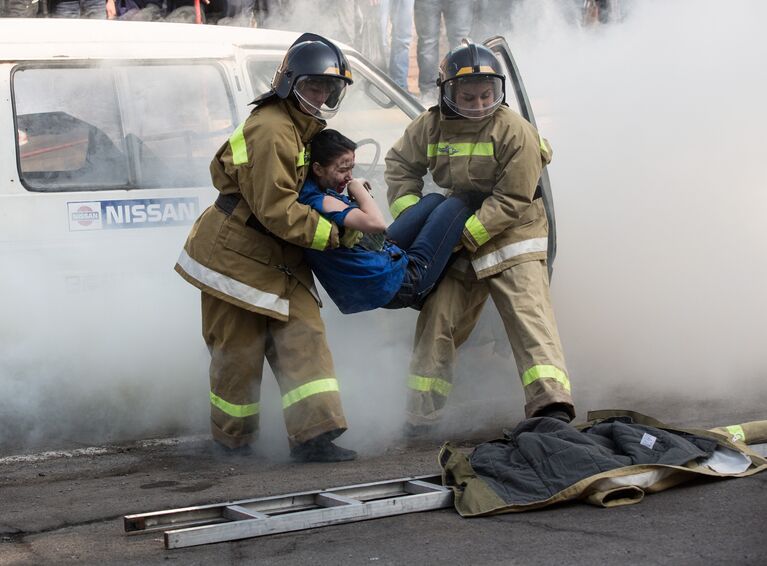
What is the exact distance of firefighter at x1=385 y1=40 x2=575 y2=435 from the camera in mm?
5629

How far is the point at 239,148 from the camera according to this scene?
16.6ft

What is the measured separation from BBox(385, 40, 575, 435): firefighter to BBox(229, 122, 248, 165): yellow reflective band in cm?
113

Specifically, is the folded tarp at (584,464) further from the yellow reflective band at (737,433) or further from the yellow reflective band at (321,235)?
the yellow reflective band at (321,235)

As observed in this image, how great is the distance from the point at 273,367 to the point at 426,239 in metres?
0.90

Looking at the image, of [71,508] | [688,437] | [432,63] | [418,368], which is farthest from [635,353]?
[71,508]

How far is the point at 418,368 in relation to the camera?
5848mm

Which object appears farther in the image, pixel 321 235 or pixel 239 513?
pixel 321 235

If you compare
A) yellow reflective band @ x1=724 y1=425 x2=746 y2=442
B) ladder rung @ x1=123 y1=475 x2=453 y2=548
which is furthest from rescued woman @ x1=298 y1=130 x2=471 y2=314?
yellow reflective band @ x1=724 y1=425 x2=746 y2=442

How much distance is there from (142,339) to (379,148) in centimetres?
162

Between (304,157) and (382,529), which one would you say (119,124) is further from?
(382,529)

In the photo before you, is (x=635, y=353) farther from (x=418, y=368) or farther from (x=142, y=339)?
(x=142, y=339)

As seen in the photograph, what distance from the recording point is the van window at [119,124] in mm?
5863

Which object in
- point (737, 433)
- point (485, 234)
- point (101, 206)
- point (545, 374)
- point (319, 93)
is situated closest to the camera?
point (737, 433)

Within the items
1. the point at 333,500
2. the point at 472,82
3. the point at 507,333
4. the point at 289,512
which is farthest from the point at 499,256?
the point at 289,512
